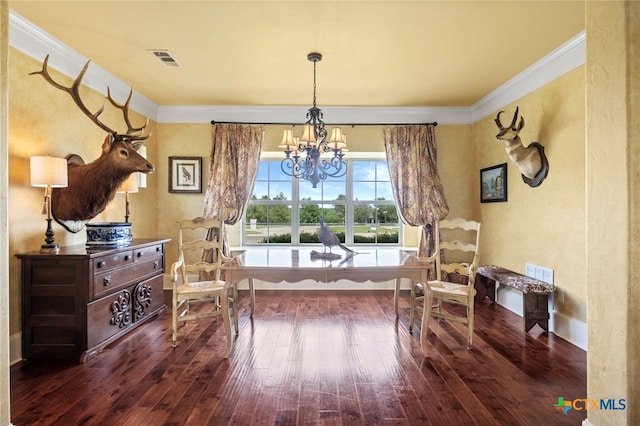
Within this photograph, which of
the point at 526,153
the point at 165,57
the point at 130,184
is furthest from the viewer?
the point at 130,184

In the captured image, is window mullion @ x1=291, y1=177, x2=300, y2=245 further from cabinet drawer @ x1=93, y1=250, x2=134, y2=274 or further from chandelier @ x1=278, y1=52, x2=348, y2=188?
cabinet drawer @ x1=93, y1=250, x2=134, y2=274

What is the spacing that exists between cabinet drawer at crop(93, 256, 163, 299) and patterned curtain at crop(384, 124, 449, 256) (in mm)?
3266

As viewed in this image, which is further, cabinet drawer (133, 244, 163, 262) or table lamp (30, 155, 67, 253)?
cabinet drawer (133, 244, 163, 262)

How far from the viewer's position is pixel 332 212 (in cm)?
555

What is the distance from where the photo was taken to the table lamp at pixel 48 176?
106 inches

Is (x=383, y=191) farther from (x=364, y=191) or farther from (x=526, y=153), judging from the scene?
(x=526, y=153)

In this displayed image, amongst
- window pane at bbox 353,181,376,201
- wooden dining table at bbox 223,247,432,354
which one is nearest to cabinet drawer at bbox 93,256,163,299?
wooden dining table at bbox 223,247,432,354

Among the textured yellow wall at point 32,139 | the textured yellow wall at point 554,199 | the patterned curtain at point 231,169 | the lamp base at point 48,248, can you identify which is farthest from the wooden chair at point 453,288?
the textured yellow wall at point 32,139

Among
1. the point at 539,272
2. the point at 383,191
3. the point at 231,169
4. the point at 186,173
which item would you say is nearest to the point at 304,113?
the point at 231,169

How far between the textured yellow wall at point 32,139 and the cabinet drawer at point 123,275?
0.61m

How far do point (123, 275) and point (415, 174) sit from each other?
3.82 m

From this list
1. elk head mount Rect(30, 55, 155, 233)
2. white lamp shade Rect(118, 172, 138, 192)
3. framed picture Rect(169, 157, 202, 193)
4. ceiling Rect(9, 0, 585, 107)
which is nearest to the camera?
ceiling Rect(9, 0, 585, 107)

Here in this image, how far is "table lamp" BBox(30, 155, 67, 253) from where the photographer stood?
8.82 ft

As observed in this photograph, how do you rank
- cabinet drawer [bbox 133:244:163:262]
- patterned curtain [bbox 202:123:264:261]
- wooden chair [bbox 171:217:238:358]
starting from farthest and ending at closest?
patterned curtain [bbox 202:123:264:261]
cabinet drawer [bbox 133:244:163:262]
wooden chair [bbox 171:217:238:358]
